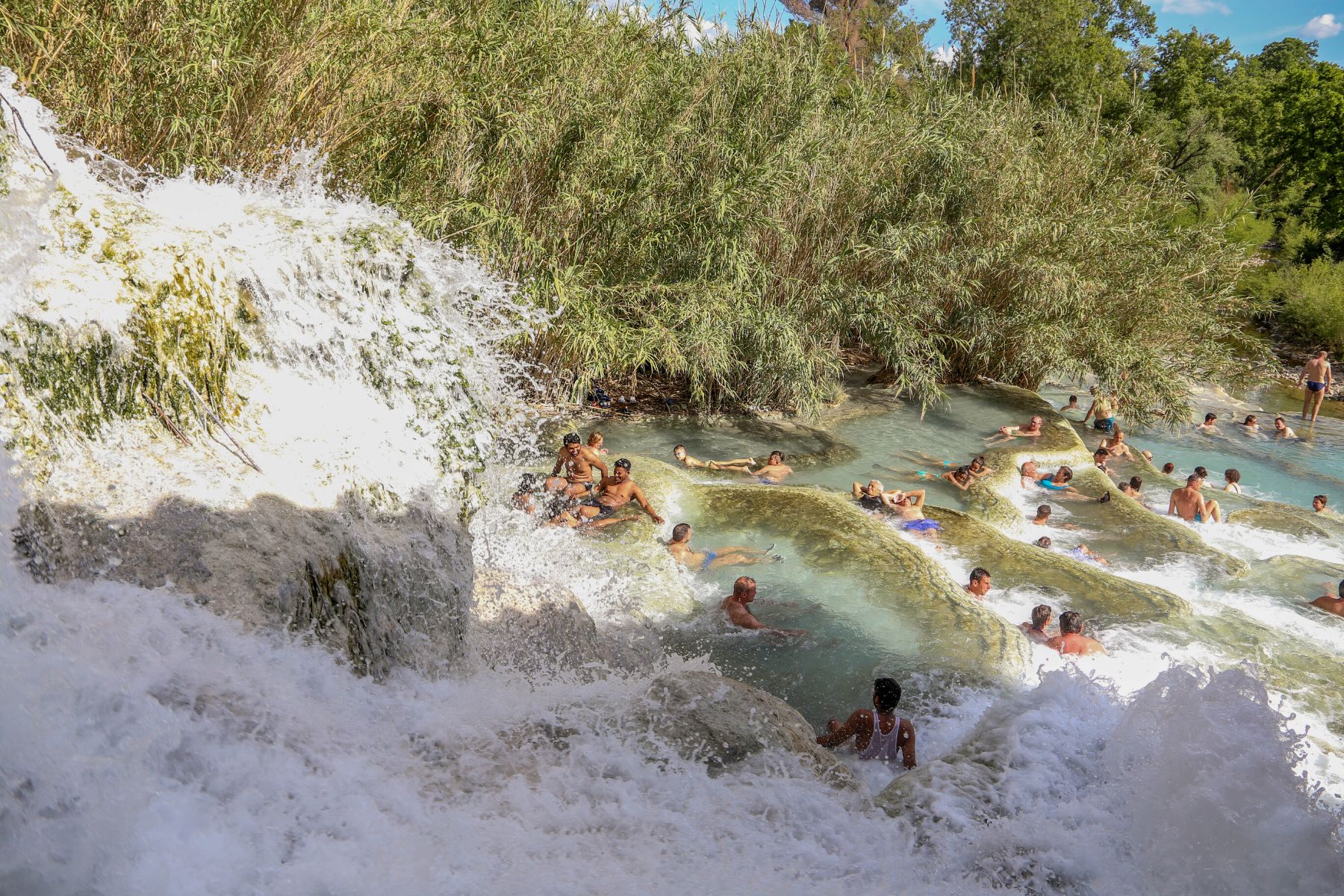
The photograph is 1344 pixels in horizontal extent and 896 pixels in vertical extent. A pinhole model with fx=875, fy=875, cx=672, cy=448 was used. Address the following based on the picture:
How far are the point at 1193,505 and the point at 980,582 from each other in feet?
15.2

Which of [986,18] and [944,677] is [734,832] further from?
[986,18]

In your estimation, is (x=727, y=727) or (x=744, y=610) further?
(x=744, y=610)

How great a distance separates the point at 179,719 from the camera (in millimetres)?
3094

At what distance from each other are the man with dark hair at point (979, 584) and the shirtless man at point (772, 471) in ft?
10.9

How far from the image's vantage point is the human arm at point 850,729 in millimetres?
5215

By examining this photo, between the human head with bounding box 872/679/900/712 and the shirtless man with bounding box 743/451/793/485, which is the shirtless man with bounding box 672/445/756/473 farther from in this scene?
the human head with bounding box 872/679/900/712

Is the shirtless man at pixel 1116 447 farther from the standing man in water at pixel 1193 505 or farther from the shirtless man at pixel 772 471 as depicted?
the shirtless man at pixel 772 471

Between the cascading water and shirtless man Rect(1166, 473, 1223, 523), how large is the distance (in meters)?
5.94

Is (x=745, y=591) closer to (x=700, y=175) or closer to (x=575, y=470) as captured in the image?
(x=575, y=470)

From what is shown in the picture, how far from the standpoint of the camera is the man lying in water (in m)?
8.36

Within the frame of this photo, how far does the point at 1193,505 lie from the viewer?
1046cm

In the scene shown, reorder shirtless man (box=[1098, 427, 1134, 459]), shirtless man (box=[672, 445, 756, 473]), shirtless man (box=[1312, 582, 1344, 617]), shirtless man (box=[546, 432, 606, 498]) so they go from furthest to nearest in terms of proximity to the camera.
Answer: shirtless man (box=[1098, 427, 1134, 459])
shirtless man (box=[672, 445, 756, 473])
shirtless man (box=[546, 432, 606, 498])
shirtless man (box=[1312, 582, 1344, 617])

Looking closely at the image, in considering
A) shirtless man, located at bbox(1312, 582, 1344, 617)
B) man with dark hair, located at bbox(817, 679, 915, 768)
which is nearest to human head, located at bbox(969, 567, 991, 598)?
man with dark hair, located at bbox(817, 679, 915, 768)

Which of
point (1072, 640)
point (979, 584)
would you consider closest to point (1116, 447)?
point (979, 584)
